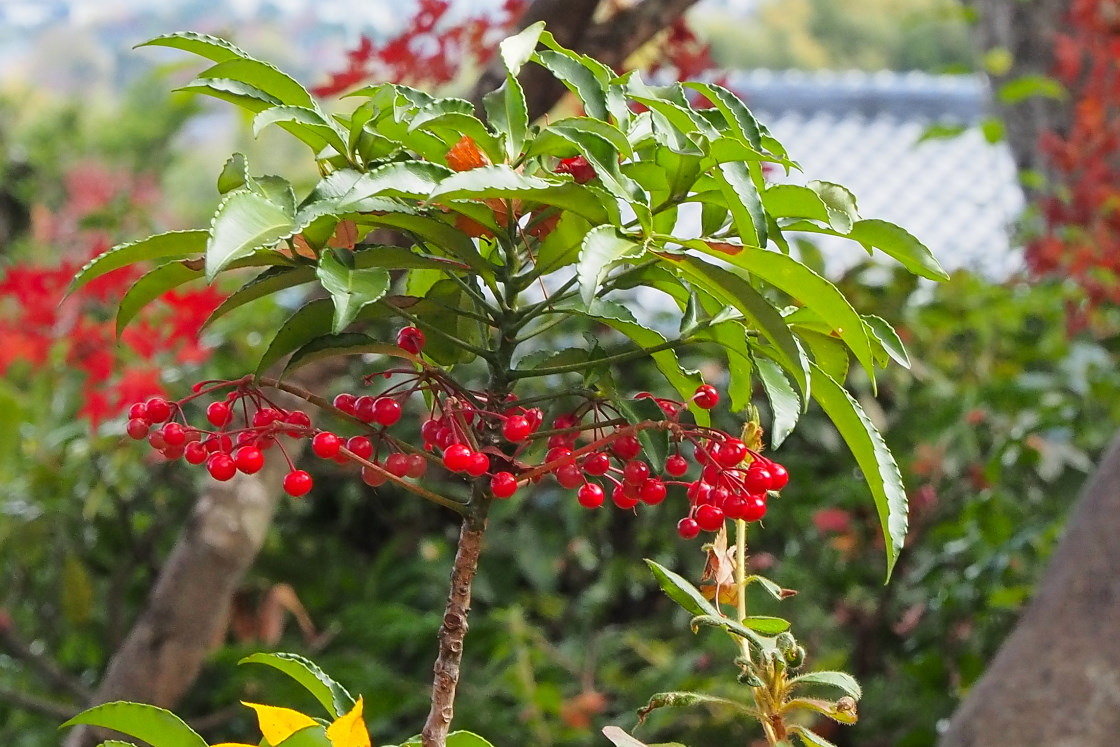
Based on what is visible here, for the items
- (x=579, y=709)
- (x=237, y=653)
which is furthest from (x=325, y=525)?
(x=579, y=709)

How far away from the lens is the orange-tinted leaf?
46cm

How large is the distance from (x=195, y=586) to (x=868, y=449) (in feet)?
3.08

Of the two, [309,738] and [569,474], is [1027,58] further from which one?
[309,738]

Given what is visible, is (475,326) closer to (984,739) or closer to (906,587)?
(984,739)

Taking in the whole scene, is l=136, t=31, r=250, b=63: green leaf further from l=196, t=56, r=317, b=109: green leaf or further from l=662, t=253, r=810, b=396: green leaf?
l=662, t=253, r=810, b=396: green leaf

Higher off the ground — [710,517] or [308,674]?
[710,517]

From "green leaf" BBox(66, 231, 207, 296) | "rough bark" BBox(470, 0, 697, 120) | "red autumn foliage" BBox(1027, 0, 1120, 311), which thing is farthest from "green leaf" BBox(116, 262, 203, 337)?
"red autumn foliage" BBox(1027, 0, 1120, 311)

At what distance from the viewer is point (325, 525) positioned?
1.94 meters

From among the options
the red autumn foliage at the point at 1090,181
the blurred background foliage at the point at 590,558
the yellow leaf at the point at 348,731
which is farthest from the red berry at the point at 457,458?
the red autumn foliage at the point at 1090,181

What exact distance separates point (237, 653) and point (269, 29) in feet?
30.4

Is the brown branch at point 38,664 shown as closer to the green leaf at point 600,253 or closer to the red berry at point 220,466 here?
the red berry at point 220,466

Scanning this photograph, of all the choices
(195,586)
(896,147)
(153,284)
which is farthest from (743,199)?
(896,147)

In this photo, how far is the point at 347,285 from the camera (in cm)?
42

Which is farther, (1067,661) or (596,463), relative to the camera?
(1067,661)
